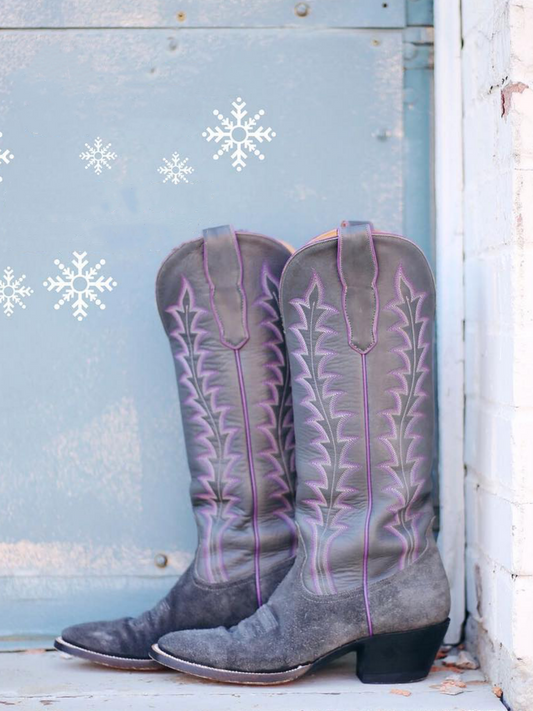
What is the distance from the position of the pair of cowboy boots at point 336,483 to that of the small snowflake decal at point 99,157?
388 millimetres

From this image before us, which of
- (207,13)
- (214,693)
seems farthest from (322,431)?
(207,13)

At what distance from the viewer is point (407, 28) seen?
2021 millimetres

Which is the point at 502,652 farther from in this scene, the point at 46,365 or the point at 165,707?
the point at 46,365

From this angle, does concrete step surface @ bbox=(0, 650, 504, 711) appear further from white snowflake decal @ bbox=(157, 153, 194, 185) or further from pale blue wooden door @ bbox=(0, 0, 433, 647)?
white snowflake decal @ bbox=(157, 153, 194, 185)

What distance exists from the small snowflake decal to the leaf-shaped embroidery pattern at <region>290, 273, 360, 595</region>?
66 cm

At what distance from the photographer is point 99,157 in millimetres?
2020

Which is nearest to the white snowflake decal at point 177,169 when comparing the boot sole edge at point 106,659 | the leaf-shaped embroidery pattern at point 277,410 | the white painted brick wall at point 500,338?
the leaf-shaped embroidery pattern at point 277,410

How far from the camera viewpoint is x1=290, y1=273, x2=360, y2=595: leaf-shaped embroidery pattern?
5.38ft

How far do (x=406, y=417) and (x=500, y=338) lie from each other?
9.3 inches

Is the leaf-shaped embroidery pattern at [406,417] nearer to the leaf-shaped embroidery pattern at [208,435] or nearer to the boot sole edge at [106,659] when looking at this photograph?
the leaf-shaped embroidery pattern at [208,435]

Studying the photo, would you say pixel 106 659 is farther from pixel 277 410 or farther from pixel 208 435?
pixel 277 410

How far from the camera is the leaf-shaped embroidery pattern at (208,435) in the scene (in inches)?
70.4

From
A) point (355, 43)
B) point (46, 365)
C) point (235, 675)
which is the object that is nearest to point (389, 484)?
point (235, 675)

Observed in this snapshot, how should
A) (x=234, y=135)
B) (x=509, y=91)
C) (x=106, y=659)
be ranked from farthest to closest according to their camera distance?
(x=234, y=135) → (x=106, y=659) → (x=509, y=91)
